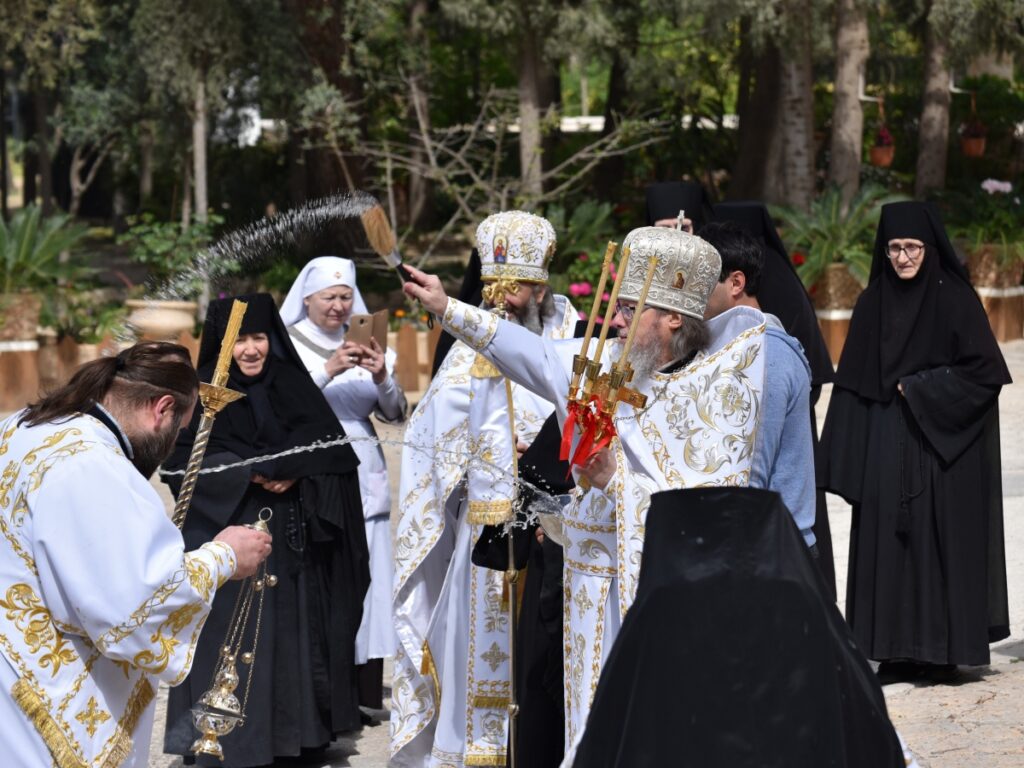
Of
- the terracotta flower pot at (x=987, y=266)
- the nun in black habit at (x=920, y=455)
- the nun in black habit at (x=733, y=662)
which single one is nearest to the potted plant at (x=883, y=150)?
the terracotta flower pot at (x=987, y=266)

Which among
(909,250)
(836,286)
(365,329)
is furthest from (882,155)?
(365,329)

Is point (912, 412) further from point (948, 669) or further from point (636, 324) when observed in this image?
point (636, 324)

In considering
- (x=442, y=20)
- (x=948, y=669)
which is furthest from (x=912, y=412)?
(x=442, y=20)

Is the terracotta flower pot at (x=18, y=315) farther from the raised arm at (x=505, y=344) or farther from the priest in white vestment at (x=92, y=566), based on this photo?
the priest in white vestment at (x=92, y=566)

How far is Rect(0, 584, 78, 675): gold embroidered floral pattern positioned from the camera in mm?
3713

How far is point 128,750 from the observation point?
12.9 ft

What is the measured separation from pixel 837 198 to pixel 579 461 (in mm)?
14189

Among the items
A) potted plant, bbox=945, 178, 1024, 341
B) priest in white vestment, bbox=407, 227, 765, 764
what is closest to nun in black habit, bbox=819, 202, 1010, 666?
priest in white vestment, bbox=407, 227, 765, 764

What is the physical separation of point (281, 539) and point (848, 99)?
13.5 meters

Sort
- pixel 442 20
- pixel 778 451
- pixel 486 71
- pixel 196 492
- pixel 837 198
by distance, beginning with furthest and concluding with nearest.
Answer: pixel 486 71 < pixel 442 20 < pixel 837 198 < pixel 196 492 < pixel 778 451

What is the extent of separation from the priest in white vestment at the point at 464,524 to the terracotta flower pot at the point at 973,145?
18257 mm

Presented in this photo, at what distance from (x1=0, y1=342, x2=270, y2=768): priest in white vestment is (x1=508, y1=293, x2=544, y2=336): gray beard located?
228 centimetres

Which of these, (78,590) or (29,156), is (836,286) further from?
(29,156)

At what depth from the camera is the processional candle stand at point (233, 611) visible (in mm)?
4309
